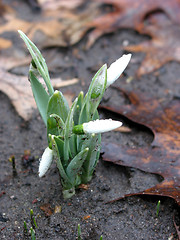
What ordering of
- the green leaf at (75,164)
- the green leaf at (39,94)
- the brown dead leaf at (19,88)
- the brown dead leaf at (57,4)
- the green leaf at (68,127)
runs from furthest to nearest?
1. the brown dead leaf at (57,4)
2. the brown dead leaf at (19,88)
3. the green leaf at (39,94)
4. the green leaf at (75,164)
5. the green leaf at (68,127)

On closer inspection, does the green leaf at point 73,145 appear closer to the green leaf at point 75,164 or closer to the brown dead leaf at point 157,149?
the green leaf at point 75,164

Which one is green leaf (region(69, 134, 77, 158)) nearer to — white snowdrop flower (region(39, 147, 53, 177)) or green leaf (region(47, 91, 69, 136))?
green leaf (region(47, 91, 69, 136))

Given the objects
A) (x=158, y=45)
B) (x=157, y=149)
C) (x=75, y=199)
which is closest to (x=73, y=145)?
(x=75, y=199)

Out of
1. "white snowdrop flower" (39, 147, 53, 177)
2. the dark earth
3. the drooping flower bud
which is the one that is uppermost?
the drooping flower bud

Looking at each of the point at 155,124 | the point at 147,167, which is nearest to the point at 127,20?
the point at 155,124

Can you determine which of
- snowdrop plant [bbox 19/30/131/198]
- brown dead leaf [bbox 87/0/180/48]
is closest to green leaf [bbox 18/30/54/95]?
snowdrop plant [bbox 19/30/131/198]

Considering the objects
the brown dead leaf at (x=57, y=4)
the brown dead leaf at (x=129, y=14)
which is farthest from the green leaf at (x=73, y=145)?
the brown dead leaf at (x=57, y=4)

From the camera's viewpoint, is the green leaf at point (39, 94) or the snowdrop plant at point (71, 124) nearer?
the snowdrop plant at point (71, 124)

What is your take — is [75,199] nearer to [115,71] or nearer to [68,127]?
[68,127]
